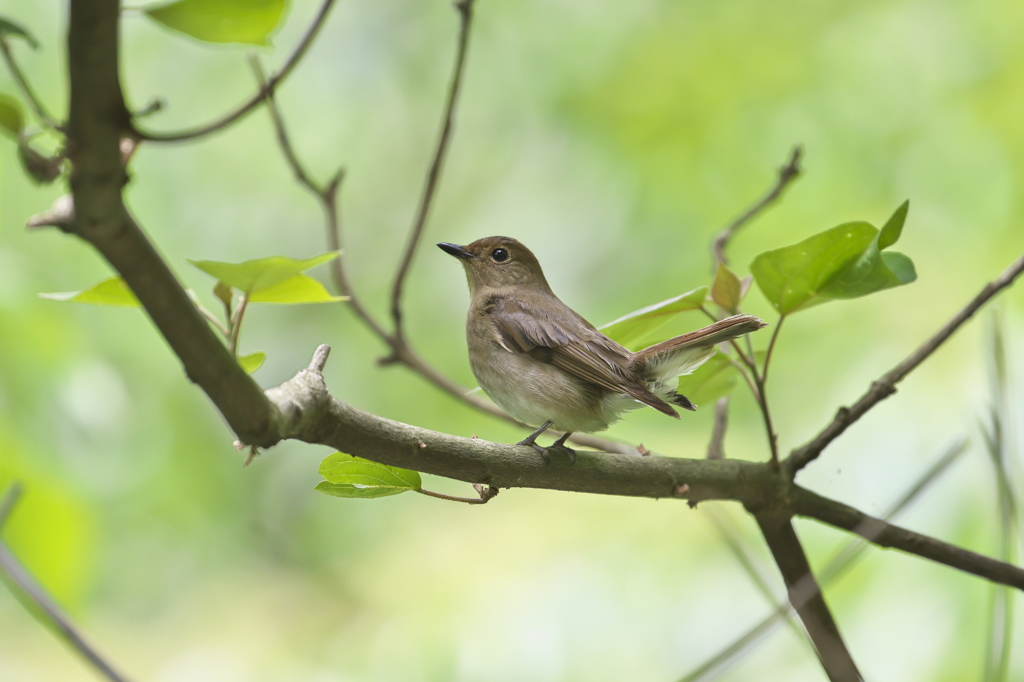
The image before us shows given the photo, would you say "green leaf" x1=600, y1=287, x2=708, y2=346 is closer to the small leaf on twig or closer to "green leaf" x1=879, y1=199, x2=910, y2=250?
"green leaf" x1=879, y1=199, x2=910, y2=250

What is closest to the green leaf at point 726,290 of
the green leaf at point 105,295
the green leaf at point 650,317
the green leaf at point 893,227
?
the green leaf at point 650,317

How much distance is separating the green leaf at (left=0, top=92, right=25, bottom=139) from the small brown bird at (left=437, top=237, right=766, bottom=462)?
1.46m

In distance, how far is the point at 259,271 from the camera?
1136 mm

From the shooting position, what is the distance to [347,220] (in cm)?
548

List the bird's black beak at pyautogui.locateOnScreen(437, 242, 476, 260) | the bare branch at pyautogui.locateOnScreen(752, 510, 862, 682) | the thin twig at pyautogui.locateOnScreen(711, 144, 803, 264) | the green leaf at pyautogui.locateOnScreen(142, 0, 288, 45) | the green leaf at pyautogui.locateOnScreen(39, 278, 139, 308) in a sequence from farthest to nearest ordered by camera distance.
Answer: the bird's black beak at pyautogui.locateOnScreen(437, 242, 476, 260)
the thin twig at pyautogui.locateOnScreen(711, 144, 803, 264)
the bare branch at pyautogui.locateOnScreen(752, 510, 862, 682)
the green leaf at pyautogui.locateOnScreen(39, 278, 139, 308)
the green leaf at pyautogui.locateOnScreen(142, 0, 288, 45)

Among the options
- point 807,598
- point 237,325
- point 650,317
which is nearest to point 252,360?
point 237,325

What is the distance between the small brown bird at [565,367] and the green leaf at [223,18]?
123 centimetres

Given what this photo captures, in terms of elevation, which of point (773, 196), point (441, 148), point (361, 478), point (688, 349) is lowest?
point (361, 478)

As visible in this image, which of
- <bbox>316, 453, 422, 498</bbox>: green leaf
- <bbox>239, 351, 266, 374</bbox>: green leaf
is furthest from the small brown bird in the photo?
<bbox>239, 351, 266, 374</bbox>: green leaf

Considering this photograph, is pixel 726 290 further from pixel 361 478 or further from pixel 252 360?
pixel 252 360

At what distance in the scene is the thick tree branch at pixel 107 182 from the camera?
28.5 inches

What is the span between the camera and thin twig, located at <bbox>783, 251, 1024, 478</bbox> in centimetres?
182

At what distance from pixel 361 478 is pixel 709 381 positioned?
1032 mm

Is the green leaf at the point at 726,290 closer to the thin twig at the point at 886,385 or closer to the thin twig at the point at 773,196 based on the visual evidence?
the thin twig at the point at 886,385
